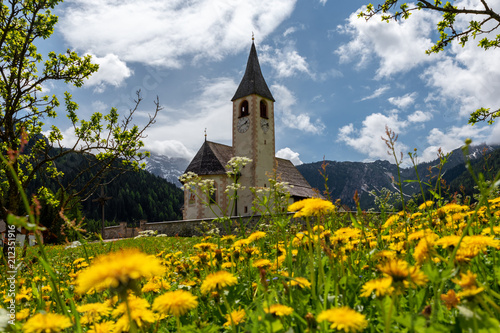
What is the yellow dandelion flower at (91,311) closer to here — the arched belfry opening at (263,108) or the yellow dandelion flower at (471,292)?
the yellow dandelion flower at (471,292)

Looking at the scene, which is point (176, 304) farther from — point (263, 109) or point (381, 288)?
point (263, 109)

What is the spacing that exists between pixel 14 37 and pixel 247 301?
1050cm

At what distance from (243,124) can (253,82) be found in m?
4.33

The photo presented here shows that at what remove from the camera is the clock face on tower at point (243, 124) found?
30.5 metres

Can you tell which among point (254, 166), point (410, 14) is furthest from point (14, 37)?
point (254, 166)

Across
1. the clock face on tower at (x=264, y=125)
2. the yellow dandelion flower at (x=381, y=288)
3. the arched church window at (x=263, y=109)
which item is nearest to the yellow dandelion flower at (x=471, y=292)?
the yellow dandelion flower at (x=381, y=288)

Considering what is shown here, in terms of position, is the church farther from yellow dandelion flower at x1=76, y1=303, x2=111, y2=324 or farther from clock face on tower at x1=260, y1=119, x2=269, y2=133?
yellow dandelion flower at x1=76, y1=303, x2=111, y2=324

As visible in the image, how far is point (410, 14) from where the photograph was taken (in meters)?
7.58

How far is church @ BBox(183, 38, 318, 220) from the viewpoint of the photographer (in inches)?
1138

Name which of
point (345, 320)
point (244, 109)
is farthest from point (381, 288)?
point (244, 109)

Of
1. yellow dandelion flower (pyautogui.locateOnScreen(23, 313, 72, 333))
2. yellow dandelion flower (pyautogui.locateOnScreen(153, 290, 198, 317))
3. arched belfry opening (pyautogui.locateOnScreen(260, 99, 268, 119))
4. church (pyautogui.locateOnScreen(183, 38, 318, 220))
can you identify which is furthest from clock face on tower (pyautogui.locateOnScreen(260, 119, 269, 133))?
yellow dandelion flower (pyautogui.locateOnScreen(23, 313, 72, 333))

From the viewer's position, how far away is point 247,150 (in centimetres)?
2988

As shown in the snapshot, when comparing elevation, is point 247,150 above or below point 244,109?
below

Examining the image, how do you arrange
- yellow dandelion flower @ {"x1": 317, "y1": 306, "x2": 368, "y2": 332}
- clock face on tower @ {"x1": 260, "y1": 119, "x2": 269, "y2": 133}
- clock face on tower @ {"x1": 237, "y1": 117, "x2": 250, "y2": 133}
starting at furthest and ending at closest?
clock face on tower @ {"x1": 260, "y1": 119, "x2": 269, "y2": 133} < clock face on tower @ {"x1": 237, "y1": 117, "x2": 250, "y2": 133} < yellow dandelion flower @ {"x1": 317, "y1": 306, "x2": 368, "y2": 332}
